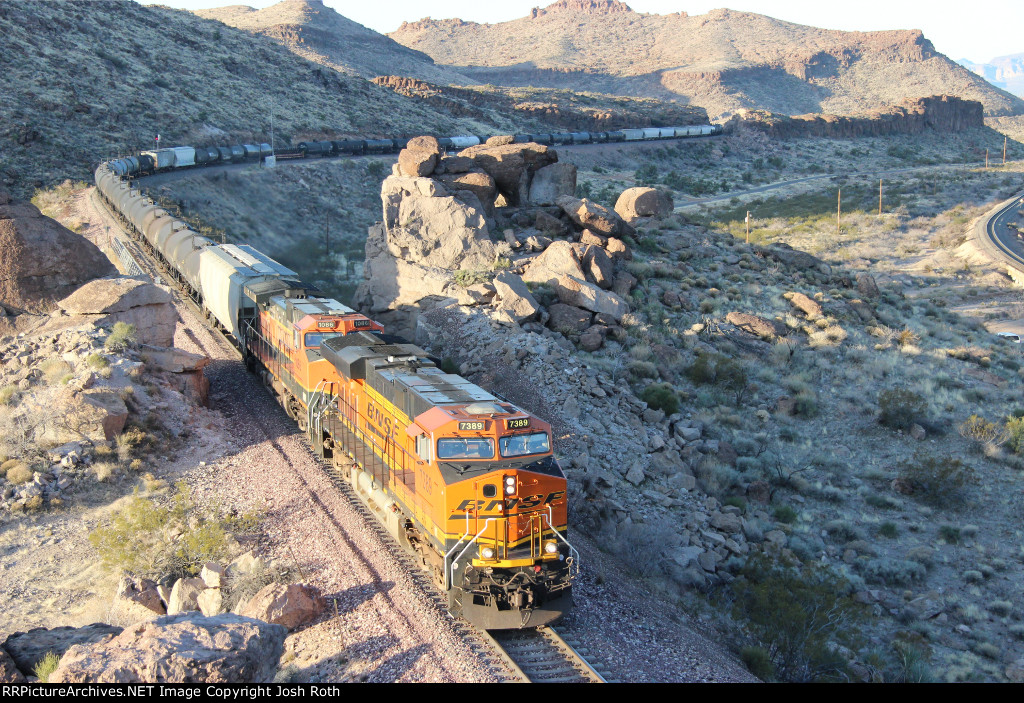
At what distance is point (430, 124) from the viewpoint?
92.9m

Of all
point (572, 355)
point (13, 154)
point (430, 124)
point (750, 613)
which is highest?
point (430, 124)

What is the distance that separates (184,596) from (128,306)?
13.2 metres

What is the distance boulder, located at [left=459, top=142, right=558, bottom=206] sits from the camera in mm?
37750

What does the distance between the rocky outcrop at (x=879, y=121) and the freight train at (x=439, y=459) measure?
343 ft

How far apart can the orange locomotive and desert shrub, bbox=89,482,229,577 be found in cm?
347

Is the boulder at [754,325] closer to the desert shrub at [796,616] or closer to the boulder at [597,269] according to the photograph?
the boulder at [597,269]

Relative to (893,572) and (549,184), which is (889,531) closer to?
(893,572)

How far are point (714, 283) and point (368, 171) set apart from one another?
39.6 m

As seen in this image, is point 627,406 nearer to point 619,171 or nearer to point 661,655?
point 661,655

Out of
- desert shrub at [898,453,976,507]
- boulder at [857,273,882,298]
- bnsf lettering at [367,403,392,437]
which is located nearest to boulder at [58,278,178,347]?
bnsf lettering at [367,403,392,437]

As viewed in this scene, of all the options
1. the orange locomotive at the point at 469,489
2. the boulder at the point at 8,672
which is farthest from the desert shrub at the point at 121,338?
the boulder at the point at 8,672

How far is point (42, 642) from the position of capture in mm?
12484

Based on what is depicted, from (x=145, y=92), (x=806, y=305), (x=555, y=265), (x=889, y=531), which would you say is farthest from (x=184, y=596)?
(x=145, y=92)

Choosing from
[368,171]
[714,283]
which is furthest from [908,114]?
[714,283]
